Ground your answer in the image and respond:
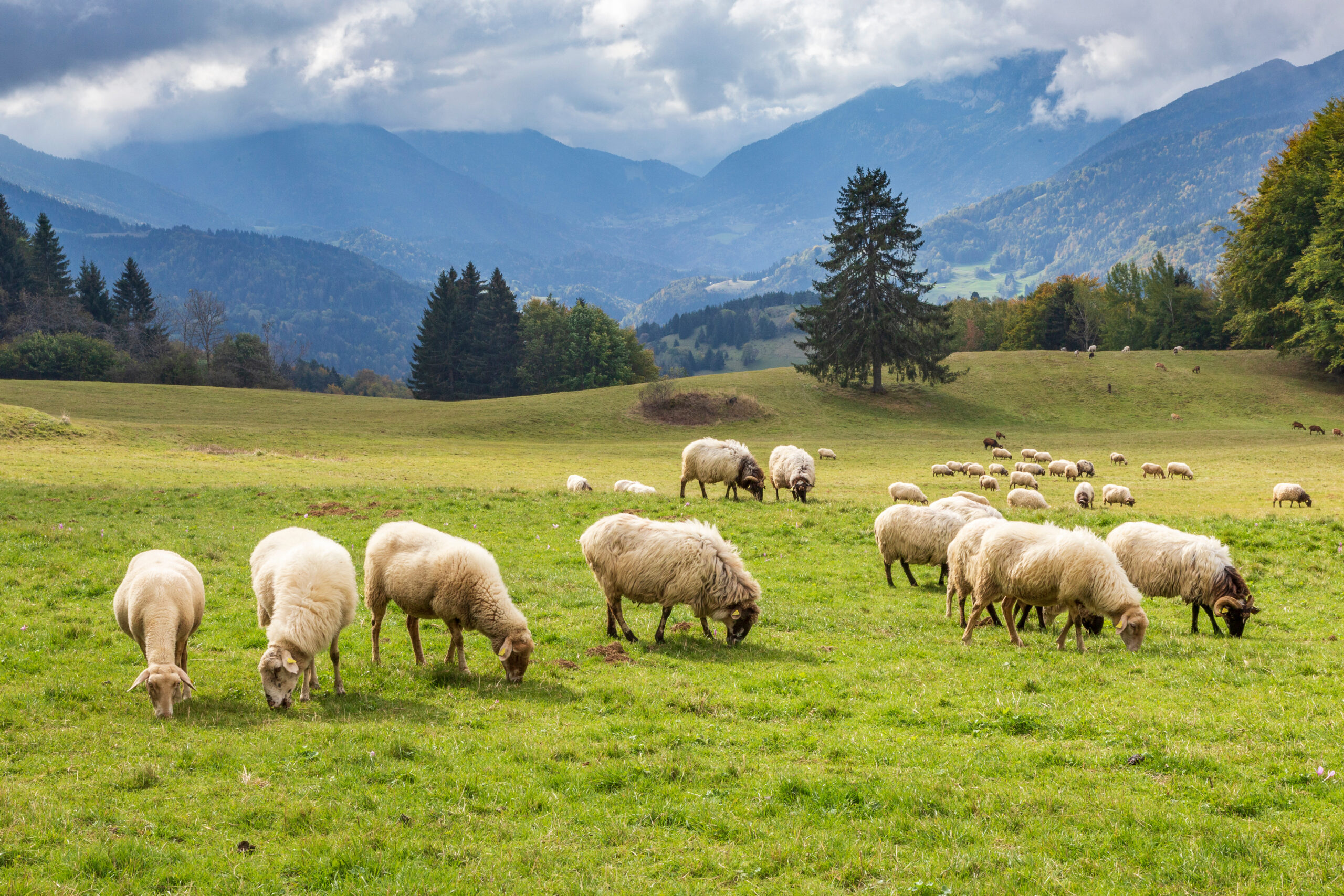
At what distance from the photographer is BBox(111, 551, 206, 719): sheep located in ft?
30.5

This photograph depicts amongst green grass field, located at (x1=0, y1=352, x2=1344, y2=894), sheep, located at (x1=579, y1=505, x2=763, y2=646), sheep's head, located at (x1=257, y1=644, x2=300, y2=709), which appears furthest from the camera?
sheep, located at (x1=579, y1=505, x2=763, y2=646)

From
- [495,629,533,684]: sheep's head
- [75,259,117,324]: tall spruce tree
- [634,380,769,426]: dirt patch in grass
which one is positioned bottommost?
[495,629,533,684]: sheep's head

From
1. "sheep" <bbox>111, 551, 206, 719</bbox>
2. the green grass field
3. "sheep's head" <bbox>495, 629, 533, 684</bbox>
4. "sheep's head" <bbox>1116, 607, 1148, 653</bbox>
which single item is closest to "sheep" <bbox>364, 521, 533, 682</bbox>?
"sheep's head" <bbox>495, 629, 533, 684</bbox>

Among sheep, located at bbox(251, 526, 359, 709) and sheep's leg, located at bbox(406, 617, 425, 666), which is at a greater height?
sheep, located at bbox(251, 526, 359, 709)

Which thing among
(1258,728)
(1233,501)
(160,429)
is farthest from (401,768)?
(160,429)

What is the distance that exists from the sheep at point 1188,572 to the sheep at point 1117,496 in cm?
1560

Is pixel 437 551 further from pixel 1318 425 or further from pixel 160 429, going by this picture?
pixel 1318 425

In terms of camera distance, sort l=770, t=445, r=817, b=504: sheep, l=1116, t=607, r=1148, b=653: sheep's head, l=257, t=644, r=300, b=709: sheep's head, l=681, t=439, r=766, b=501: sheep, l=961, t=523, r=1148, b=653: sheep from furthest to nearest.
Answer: l=681, t=439, r=766, b=501: sheep
l=770, t=445, r=817, b=504: sheep
l=961, t=523, r=1148, b=653: sheep
l=1116, t=607, r=1148, b=653: sheep's head
l=257, t=644, r=300, b=709: sheep's head

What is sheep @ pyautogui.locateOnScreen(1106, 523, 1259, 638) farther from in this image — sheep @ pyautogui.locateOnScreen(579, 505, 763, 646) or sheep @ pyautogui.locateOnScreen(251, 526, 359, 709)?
sheep @ pyautogui.locateOnScreen(251, 526, 359, 709)

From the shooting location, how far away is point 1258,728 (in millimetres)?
8594

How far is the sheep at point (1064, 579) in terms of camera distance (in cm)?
1246

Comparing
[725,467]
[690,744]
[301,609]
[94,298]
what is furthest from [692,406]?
[94,298]

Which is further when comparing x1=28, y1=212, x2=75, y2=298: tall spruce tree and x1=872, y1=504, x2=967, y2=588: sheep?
x1=28, y1=212, x2=75, y2=298: tall spruce tree

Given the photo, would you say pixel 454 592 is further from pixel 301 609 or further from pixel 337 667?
pixel 301 609
